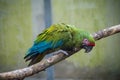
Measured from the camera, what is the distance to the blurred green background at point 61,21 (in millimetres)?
3408

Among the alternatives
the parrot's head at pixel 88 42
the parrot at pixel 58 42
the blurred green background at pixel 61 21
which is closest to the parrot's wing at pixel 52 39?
the parrot at pixel 58 42

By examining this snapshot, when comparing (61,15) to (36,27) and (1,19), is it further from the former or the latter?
(1,19)

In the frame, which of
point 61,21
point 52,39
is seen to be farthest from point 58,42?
point 61,21

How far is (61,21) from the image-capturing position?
340 centimetres

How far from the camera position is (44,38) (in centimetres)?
215

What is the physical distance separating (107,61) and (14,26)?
0.98 meters

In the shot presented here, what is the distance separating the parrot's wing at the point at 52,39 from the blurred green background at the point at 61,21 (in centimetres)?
122

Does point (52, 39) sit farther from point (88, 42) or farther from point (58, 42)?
point (88, 42)

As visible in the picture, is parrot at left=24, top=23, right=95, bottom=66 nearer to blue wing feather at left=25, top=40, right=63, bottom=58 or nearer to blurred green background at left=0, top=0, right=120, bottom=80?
blue wing feather at left=25, top=40, right=63, bottom=58

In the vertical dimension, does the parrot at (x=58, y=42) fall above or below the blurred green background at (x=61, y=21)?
above

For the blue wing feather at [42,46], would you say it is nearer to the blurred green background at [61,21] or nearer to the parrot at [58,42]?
the parrot at [58,42]

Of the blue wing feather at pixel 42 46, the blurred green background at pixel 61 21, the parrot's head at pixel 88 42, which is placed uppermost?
the parrot's head at pixel 88 42

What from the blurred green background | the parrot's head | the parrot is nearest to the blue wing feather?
the parrot

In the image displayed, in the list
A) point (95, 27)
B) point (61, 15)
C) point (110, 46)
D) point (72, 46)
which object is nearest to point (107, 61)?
point (110, 46)
